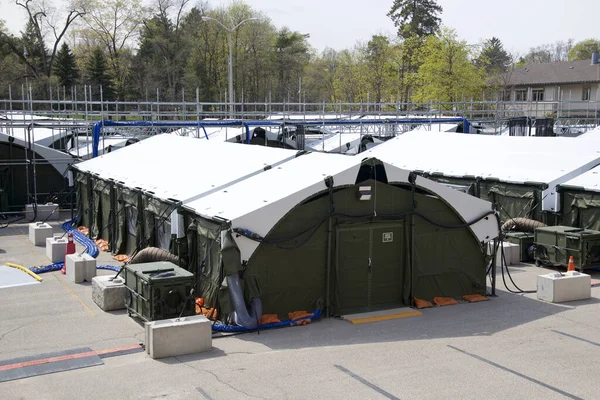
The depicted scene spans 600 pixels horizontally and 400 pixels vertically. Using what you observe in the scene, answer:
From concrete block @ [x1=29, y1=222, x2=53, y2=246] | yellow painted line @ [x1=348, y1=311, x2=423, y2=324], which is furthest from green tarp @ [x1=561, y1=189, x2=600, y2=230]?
concrete block @ [x1=29, y1=222, x2=53, y2=246]

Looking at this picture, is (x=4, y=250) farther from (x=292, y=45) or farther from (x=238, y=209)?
(x=292, y=45)

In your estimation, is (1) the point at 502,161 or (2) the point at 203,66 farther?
(2) the point at 203,66

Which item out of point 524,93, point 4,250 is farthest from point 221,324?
point 524,93

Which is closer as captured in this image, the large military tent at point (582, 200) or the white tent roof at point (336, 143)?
the large military tent at point (582, 200)

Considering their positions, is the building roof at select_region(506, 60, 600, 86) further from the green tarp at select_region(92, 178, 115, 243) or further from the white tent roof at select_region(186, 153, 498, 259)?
the white tent roof at select_region(186, 153, 498, 259)

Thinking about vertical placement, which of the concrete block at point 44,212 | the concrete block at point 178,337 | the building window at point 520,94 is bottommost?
the concrete block at point 44,212

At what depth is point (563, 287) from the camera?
48.1 feet

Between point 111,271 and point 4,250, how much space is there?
4.87 metres

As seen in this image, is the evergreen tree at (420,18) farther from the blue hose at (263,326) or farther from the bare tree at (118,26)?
the blue hose at (263,326)

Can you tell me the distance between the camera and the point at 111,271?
18.2m

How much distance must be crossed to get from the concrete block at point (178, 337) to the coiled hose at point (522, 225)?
37.6 ft

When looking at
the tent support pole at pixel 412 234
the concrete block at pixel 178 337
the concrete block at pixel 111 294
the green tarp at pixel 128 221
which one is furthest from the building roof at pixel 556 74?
the concrete block at pixel 178 337

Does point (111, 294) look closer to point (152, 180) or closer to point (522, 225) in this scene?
point (152, 180)

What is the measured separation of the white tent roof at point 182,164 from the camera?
16.4 metres
